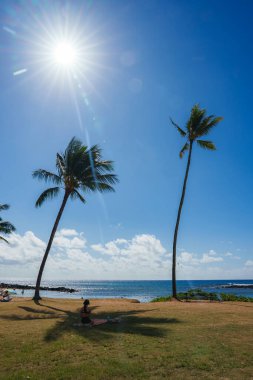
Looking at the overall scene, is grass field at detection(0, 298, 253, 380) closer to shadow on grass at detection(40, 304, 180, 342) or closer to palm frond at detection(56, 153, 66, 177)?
shadow on grass at detection(40, 304, 180, 342)

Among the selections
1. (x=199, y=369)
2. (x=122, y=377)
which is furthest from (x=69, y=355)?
(x=199, y=369)

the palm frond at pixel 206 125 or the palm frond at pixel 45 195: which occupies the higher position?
the palm frond at pixel 206 125

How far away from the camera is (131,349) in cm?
975

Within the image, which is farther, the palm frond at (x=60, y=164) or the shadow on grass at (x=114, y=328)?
the palm frond at (x=60, y=164)

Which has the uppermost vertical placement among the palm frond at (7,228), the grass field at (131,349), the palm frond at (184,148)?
the palm frond at (184,148)

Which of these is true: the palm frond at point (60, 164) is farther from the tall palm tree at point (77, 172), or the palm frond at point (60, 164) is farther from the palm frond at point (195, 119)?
the palm frond at point (195, 119)

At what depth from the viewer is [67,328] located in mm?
12781

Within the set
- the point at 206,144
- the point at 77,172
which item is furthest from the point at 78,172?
the point at 206,144

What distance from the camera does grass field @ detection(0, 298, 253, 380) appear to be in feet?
25.9

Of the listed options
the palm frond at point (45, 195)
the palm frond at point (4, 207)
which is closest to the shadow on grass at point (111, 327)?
the palm frond at point (45, 195)

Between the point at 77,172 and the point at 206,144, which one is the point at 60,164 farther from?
the point at 206,144

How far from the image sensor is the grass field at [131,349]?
25.9ft

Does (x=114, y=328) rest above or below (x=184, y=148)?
below

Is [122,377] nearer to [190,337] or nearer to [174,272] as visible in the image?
[190,337]
